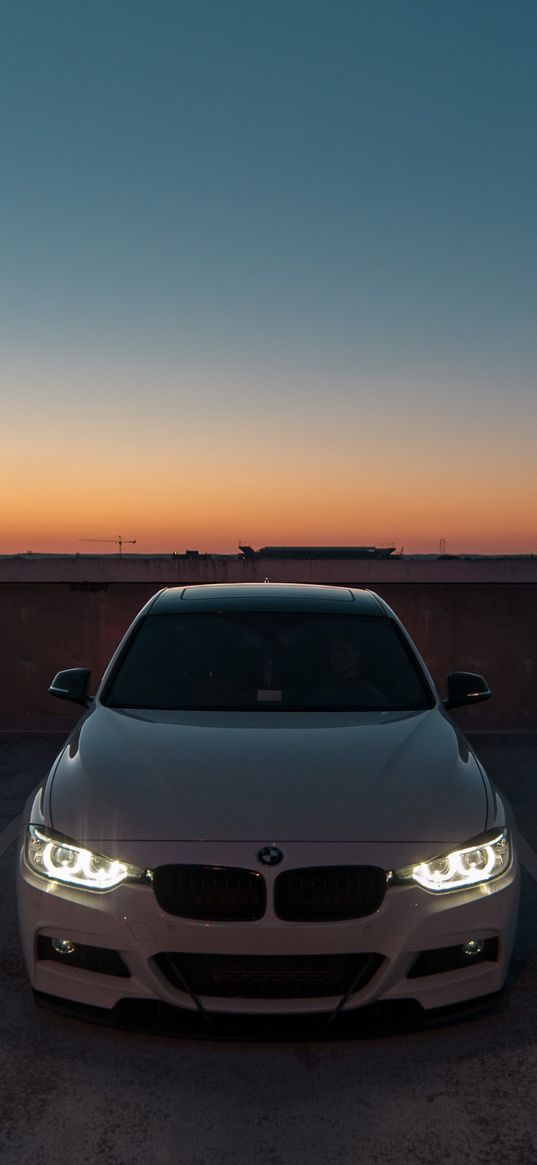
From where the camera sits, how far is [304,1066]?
3.24 m

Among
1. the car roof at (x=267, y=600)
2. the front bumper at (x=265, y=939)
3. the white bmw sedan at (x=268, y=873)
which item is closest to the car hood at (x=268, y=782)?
the white bmw sedan at (x=268, y=873)

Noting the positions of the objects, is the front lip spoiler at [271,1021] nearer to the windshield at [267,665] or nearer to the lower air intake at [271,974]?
the lower air intake at [271,974]

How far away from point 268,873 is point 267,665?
1.77m

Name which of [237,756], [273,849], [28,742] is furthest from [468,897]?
[28,742]

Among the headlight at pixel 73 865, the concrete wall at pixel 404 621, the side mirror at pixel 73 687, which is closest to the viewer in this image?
the headlight at pixel 73 865

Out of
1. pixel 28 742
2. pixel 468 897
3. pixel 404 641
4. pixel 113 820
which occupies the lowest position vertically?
pixel 28 742

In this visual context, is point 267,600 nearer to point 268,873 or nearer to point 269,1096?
point 268,873

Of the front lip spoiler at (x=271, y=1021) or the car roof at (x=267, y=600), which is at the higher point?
the car roof at (x=267, y=600)

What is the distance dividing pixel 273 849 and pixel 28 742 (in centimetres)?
646

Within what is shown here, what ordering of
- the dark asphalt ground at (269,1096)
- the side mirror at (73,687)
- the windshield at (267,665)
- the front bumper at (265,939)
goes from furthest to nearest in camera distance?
the side mirror at (73,687)
the windshield at (267,665)
the front bumper at (265,939)
the dark asphalt ground at (269,1096)

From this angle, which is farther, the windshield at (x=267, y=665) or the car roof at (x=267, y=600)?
the car roof at (x=267, y=600)

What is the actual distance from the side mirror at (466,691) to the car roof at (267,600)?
0.55m

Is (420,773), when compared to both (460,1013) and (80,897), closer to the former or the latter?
(460,1013)

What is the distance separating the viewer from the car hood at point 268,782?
10.7ft
